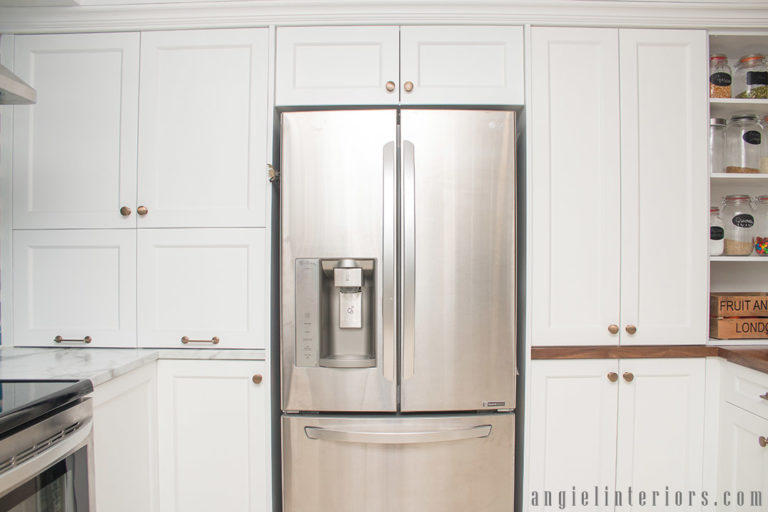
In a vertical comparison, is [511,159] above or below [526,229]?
above

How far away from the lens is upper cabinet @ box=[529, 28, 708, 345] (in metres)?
1.36

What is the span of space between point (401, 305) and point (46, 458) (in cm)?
102

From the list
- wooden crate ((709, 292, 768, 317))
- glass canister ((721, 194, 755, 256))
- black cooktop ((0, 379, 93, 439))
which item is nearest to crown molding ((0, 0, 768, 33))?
glass canister ((721, 194, 755, 256))

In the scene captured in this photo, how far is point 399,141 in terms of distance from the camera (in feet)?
4.31

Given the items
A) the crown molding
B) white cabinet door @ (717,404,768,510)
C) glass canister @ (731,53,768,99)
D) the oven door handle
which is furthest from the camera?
glass canister @ (731,53,768,99)

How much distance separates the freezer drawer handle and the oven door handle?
660 millimetres

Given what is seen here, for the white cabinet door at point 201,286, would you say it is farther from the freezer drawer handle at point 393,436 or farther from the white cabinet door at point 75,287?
the freezer drawer handle at point 393,436

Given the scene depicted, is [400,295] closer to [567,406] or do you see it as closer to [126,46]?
[567,406]

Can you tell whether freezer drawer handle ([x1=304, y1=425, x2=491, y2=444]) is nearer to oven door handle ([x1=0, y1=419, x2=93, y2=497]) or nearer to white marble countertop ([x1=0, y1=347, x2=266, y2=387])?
white marble countertop ([x1=0, y1=347, x2=266, y2=387])

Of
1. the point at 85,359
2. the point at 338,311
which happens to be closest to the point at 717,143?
the point at 338,311

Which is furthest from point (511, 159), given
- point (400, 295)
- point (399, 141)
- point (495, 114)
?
point (400, 295)

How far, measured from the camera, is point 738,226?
1.48m

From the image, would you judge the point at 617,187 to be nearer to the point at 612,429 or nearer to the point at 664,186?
the point at 664,186

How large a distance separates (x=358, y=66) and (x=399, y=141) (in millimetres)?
348
